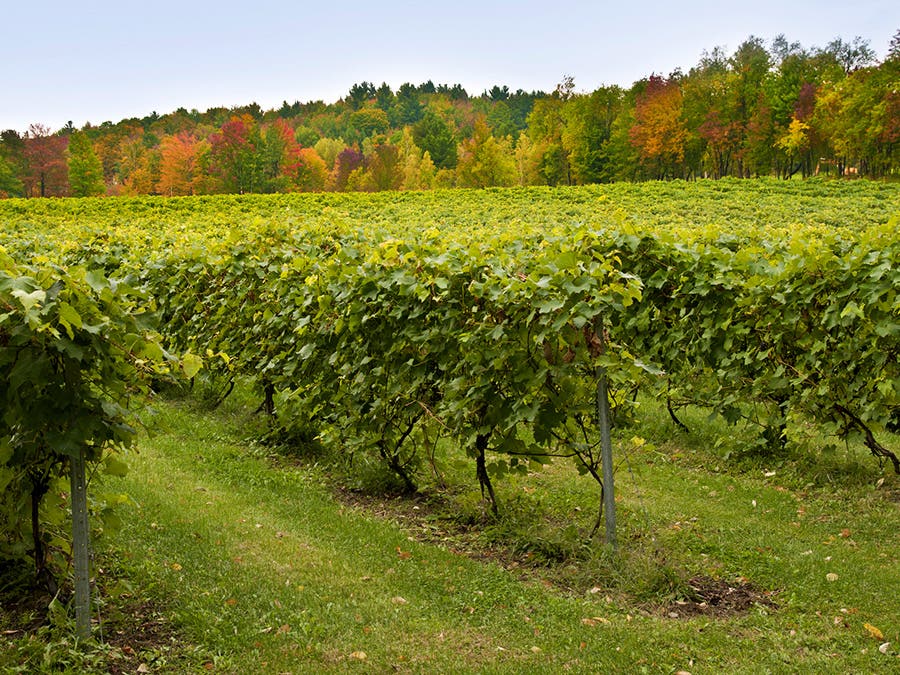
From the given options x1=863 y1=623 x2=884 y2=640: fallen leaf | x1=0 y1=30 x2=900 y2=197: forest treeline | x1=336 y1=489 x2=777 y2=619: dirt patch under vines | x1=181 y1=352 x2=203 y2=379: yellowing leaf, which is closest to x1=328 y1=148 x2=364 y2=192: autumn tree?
x1=0 y1=30 x2=900 y2=197: forest treeline

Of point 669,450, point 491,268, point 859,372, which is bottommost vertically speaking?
point 669,450

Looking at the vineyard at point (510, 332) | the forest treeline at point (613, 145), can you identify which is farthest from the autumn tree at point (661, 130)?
the vineyard at point (510, 332)

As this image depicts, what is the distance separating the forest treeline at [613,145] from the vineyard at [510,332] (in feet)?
186

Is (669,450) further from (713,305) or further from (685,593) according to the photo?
Result: (685,593)

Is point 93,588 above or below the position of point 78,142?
below

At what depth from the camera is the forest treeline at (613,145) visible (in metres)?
62.8

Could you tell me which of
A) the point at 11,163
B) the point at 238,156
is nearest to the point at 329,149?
the point at 238,156

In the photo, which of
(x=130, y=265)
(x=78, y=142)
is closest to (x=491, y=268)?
(x=130, y=265)

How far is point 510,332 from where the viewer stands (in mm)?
5062

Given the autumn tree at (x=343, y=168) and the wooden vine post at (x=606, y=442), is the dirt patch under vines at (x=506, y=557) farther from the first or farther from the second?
the autumn tree at (x=343, y=168)

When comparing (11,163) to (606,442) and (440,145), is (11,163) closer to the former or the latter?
(440,145)

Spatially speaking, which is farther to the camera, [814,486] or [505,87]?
[505,87]

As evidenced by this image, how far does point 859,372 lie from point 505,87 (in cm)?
15677

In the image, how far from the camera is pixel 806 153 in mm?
70125
